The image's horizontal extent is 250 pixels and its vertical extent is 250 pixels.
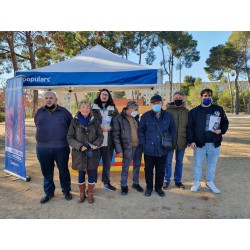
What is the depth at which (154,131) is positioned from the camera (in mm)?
3492

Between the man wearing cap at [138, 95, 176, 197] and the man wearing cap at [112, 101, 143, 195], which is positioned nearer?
the man wearing cap at [138, 95, 176, 197]

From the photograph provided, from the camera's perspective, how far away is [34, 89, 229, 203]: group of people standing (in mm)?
3314

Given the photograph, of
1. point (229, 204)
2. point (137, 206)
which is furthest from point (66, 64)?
point (229, 204)

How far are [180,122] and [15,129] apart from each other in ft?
10.7

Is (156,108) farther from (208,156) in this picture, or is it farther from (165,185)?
(165,185)

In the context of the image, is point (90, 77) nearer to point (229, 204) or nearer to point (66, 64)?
point (66, 64)

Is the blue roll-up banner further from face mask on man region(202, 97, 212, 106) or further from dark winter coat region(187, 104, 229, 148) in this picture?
face mask on man region(202, 97, 212, 106)

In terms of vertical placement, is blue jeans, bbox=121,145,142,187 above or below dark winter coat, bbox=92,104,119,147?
below

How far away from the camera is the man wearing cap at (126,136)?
3635 mm

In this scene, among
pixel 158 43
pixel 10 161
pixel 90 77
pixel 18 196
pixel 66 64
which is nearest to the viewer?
pixel 18 196

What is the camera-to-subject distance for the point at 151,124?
3.51 metres

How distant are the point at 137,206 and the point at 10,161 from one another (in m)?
3.04

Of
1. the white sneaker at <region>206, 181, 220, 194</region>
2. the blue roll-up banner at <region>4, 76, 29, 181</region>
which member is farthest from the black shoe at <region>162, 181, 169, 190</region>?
the blue roll-up banner at <region>4, 76, 29, 181</region>

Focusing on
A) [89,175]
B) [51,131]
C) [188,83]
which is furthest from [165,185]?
[188,83]
